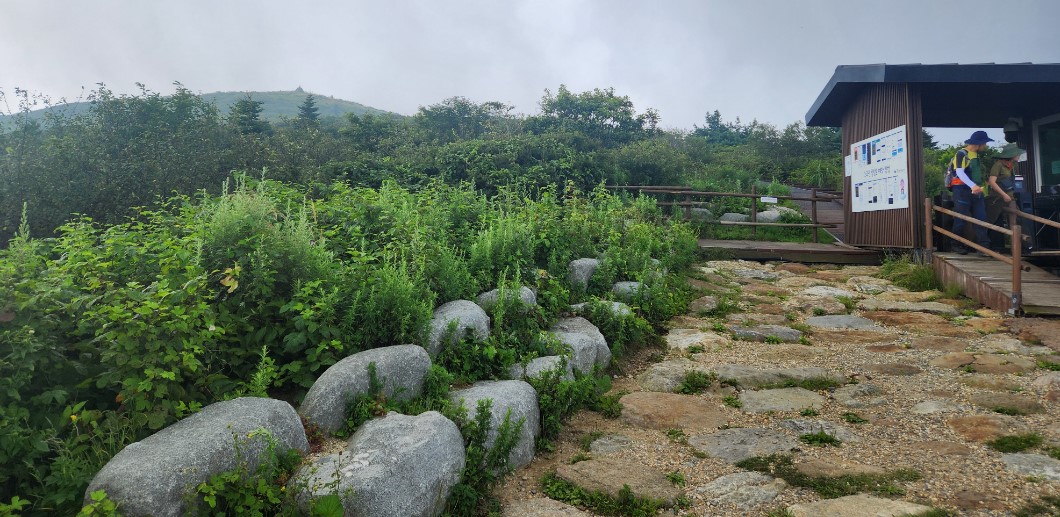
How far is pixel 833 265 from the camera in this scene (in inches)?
448

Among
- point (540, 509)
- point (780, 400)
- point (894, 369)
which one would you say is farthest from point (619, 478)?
point (894, 369)

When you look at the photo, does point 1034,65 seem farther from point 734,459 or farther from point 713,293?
point 734,459

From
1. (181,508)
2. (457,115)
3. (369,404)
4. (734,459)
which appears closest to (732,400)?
(734,459)

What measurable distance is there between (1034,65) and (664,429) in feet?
31.0

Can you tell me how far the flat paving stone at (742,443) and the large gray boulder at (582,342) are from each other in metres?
1.15

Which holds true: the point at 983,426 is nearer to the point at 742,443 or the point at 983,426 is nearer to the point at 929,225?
the point at 742,443

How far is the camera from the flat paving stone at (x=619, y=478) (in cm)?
338

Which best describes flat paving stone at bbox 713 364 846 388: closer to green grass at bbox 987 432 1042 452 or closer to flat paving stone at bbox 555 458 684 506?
green grass at bbox 987 432 1042 452

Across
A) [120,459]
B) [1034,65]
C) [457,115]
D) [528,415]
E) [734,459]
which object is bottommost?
[734,459]

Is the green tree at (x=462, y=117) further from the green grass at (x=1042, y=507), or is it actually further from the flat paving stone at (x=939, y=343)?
the green grass at (x=1042, y=507)

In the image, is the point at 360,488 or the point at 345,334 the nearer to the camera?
the point at 360,488

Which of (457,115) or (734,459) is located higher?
(457,115)

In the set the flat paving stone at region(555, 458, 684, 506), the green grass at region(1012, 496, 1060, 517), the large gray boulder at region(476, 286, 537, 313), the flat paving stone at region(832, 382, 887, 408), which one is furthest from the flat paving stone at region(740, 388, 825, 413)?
the large gray boulder at region(476, 286, 537, 313)

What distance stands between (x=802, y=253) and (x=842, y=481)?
905cm
